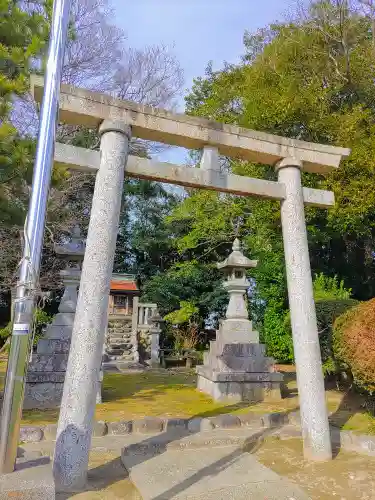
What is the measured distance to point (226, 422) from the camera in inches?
222

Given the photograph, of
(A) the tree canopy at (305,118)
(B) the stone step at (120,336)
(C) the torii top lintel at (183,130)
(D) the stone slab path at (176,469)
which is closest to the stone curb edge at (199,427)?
(D) the stone slab path at (176,469)

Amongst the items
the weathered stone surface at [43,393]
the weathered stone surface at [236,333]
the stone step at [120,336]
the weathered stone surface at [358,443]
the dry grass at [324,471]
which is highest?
the stone step at [120,336]

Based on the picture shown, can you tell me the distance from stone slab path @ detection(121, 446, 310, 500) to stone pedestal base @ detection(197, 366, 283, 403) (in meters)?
3.27

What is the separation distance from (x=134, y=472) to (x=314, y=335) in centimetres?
246

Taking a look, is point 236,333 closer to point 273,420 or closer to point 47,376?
point 273,420

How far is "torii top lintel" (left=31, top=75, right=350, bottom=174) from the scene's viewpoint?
14.0ft

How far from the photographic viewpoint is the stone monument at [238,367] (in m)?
8.06

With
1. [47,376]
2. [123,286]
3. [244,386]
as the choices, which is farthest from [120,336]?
[244,386]

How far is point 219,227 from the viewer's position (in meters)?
15.6

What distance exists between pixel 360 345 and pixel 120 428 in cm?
356

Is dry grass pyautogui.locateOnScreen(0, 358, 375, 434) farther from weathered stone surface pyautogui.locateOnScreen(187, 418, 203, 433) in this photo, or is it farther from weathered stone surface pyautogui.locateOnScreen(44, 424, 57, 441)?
weathered stone surface pyautogui.locateOnScreen(187, 418, 203, 433)

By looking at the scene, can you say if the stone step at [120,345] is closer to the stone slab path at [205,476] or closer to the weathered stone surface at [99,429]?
the weathered stone surface at [99,429]

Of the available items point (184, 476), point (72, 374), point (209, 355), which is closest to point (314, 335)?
point (184, 476)

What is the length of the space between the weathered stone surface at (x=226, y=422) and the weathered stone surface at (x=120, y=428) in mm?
1143
